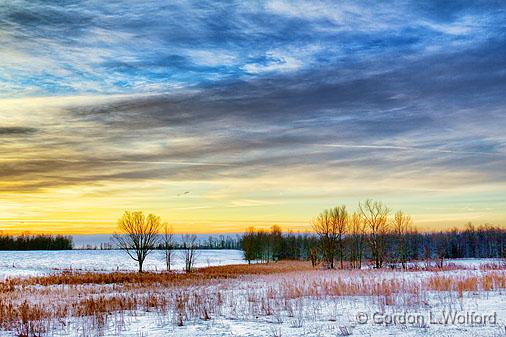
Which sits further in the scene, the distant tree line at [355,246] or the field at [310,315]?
the distant tree line at [355,246]

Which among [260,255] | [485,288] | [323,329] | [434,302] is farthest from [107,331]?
[260,255]

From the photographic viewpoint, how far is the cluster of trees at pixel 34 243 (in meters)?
167

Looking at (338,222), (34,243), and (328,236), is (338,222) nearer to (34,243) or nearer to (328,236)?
(328,236)

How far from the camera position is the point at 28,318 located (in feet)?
48.3

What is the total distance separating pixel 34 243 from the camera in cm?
17225

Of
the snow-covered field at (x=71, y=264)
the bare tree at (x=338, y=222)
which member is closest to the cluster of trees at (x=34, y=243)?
the snow-covered field at (x=71, y=264)

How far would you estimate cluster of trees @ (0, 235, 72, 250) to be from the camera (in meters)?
167

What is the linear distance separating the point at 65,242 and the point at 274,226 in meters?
89.7

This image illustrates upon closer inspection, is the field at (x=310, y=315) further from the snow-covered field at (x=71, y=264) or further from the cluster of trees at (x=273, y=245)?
the cluster of trees at (x=273, y=245)
